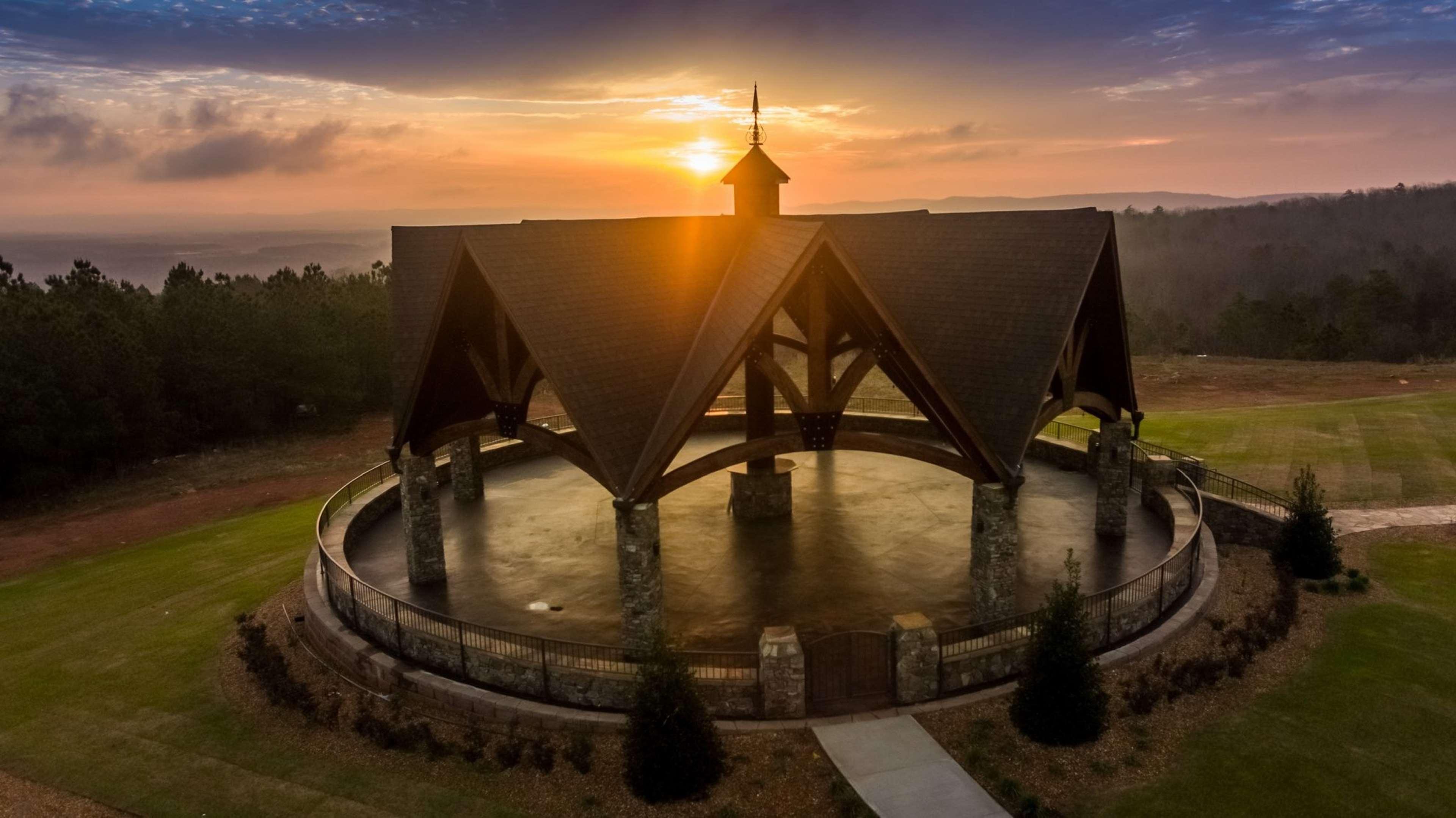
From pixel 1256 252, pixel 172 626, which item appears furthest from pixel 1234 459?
pixel 1256 252

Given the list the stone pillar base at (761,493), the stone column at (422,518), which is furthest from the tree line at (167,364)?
the stone pillar base at (761,493)

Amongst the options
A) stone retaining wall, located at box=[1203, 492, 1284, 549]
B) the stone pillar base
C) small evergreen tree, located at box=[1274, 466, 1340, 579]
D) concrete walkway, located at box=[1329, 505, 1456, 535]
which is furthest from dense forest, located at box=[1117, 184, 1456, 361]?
the stone pillar base

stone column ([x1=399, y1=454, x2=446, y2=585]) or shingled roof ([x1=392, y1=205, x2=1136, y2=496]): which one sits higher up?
shingled roof ([x1=392, y1=205, x2=1136, y2=496])

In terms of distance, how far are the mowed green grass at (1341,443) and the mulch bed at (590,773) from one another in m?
25.2

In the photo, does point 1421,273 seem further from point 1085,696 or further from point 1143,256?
point 1085,696

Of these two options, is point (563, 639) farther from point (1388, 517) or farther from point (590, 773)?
point (1388, 517)

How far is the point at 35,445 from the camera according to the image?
4012 cm

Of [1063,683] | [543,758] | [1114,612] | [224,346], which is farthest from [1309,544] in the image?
[224,346]

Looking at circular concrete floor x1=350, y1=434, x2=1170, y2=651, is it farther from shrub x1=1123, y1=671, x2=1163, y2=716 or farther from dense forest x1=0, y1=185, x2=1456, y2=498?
dense forest x1=0, y1=185, x2=1456, y2=498

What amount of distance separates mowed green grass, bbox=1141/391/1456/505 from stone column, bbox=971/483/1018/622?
767 inches

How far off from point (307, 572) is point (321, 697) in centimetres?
525

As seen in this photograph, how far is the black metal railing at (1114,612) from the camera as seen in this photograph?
632 inches

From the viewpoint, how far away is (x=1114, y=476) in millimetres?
21969

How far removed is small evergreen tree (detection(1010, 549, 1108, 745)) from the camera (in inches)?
560
